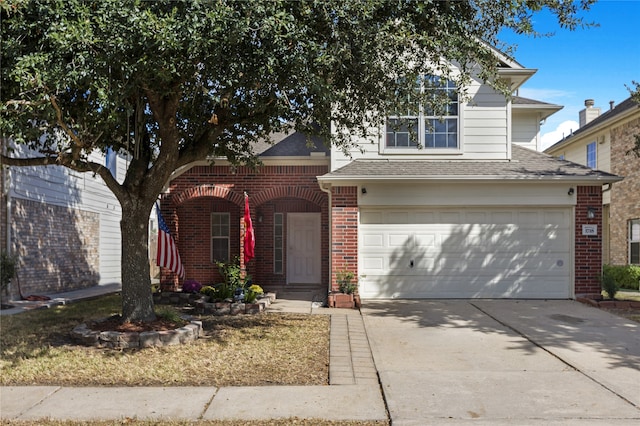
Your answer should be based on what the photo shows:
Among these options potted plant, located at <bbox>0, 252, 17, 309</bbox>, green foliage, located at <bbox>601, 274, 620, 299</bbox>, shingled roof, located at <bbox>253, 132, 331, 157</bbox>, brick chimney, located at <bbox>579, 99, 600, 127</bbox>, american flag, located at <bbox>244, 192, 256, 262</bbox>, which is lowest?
green foliage, located at <bbox>601, 274, 620, 299</bbox>

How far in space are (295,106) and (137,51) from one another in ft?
9.88

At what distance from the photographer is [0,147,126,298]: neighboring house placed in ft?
41.6

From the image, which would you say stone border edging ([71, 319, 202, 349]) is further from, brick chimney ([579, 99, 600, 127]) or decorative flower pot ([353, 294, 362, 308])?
brick chimney ([579, 99, 600, 127])

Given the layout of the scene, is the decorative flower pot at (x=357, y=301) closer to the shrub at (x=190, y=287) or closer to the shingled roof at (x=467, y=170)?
the shingled roof at (x=467, y=170)

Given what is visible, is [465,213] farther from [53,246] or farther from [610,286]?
[53,246]

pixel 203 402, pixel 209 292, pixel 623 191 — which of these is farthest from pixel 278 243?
pixel 623 191

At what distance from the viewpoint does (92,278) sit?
16.8m

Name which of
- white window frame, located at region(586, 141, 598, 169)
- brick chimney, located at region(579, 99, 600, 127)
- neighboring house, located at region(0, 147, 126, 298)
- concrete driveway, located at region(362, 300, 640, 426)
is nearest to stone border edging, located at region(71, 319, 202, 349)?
concrete driveway, located at region(362, 300, 640, 426)

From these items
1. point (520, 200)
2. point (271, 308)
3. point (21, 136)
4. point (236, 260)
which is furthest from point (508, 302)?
point (21, 136)

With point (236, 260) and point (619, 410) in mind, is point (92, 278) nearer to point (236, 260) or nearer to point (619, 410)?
point (236, 260)

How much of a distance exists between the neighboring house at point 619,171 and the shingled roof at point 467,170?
613 cm

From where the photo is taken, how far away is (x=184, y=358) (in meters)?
6.81

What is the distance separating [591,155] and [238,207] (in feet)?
50.6

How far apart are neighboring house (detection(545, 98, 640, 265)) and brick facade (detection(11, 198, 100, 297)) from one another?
1707 centimetres
